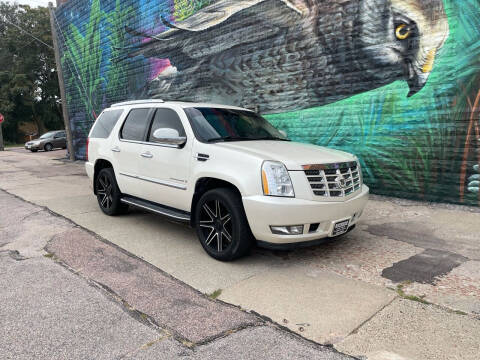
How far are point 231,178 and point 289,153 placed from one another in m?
0.72

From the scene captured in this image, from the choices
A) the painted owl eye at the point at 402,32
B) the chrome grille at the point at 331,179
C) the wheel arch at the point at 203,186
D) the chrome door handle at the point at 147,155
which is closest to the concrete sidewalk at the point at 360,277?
the wheel arch at the point at 203,186

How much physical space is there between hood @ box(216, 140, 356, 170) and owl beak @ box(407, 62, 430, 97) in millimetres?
3133

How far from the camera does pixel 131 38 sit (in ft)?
44.2

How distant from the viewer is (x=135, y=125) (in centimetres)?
577

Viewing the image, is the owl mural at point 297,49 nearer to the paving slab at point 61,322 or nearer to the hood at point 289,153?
the hood at point 289,153

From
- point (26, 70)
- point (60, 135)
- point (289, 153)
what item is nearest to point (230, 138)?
point (289, 153)

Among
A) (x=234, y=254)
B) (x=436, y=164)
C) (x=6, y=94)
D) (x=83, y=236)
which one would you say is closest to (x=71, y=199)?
(x=83, y=236)

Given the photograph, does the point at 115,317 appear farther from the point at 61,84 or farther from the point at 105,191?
the point at 61,84

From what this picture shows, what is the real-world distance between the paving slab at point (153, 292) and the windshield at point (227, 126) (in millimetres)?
1697

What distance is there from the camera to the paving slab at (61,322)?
2648 mm

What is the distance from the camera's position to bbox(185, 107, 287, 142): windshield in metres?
4.76

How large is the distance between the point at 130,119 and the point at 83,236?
74.1 inches

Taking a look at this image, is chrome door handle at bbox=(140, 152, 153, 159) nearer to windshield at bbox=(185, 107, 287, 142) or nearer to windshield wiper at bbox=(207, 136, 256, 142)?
windshield at bbox=(185, 107, 287, 142)

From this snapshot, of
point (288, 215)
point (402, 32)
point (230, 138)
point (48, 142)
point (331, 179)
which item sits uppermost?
point (402, 32)
